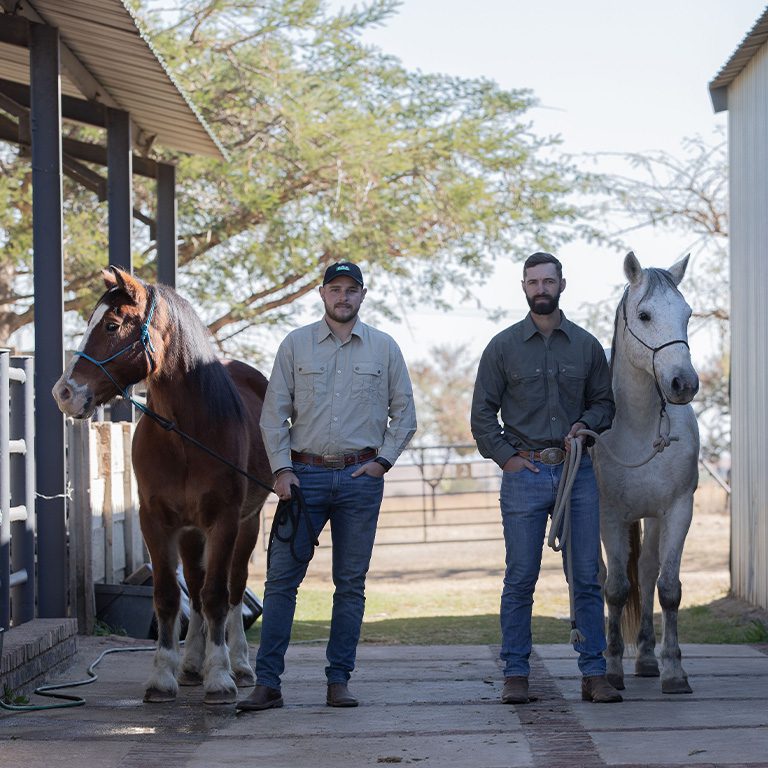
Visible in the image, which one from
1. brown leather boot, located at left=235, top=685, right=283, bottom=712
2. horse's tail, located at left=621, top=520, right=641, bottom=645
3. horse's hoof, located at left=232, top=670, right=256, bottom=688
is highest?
horse's tail, located at left=621, top=520, right=641, bottom=645

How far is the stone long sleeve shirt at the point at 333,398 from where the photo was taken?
495 centimetres

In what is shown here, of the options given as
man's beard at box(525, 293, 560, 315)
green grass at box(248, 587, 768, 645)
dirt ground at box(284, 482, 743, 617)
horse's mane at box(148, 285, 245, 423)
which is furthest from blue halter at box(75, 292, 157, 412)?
dirt ground at box(284, 482, 743, 617)

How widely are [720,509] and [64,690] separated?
21025mm

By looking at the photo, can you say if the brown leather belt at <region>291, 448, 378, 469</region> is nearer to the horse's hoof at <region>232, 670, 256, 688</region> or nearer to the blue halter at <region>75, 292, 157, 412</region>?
the blue halter at <region>75, 292, 157, 412</region>

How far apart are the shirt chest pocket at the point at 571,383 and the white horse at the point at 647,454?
12.7 inches

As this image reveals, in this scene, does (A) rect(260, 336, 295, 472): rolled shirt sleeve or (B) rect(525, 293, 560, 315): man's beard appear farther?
(B) rect(525, 293, 560, 315): man's beard

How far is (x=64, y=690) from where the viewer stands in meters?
5.58

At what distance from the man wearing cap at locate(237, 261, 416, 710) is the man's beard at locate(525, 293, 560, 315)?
0.62 meters

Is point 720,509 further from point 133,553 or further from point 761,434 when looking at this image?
point 133,553

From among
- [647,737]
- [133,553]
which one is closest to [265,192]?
[133,553]

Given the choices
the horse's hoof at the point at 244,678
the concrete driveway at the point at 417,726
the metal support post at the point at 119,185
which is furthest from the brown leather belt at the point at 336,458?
the metal support post at the point at 119,185

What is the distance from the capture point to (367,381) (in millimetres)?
4996

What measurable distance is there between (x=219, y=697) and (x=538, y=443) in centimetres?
172

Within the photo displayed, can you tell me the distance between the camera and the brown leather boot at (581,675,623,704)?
4984 mm
